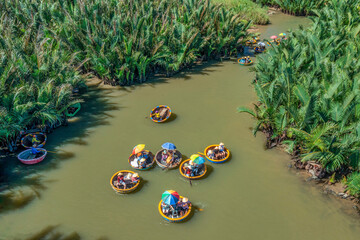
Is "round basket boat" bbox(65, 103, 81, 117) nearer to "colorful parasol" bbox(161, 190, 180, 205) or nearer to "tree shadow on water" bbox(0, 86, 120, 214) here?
"tree shadow on water" bbox(0, 86, 120, 214)

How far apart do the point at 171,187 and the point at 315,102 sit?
7.09m

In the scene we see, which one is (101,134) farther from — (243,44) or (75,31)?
(243,44)

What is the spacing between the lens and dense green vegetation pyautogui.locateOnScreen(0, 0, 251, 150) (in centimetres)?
1354

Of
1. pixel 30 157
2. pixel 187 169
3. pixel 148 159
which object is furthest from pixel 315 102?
pixel 30 157

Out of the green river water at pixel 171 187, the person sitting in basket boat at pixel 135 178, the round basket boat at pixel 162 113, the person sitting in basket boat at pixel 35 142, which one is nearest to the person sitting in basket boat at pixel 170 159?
the green river water at pixel 171 187

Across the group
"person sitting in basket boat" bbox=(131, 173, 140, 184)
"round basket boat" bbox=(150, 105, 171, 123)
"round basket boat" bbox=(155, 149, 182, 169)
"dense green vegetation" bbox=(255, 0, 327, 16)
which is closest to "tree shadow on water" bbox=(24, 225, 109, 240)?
"person sitting in basket boat" bbox=(131, 173, 140, 184)

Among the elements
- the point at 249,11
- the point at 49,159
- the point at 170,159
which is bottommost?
the point at 49,159

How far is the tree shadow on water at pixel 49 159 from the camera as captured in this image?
11273 millimetres

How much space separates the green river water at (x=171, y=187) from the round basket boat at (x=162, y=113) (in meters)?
0.33

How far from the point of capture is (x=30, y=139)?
1356 cm

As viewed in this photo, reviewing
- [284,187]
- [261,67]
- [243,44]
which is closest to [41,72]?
[261,67]

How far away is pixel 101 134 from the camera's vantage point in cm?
1476

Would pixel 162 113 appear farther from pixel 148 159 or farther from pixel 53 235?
pixel 53 235

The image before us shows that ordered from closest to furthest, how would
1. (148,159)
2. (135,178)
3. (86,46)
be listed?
(135,178), (148,159), (86,46)
